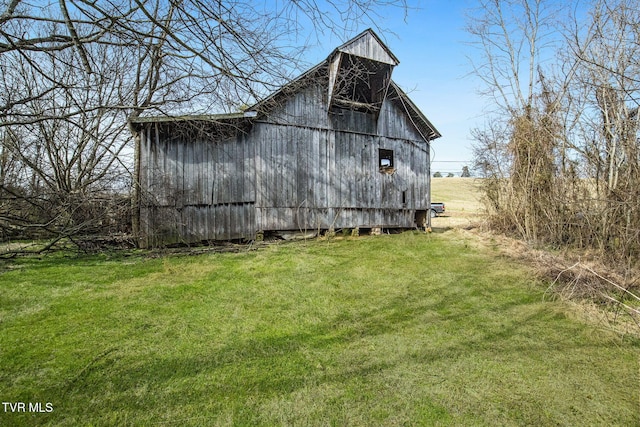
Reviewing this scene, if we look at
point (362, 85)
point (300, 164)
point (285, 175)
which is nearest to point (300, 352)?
point (285, 175)

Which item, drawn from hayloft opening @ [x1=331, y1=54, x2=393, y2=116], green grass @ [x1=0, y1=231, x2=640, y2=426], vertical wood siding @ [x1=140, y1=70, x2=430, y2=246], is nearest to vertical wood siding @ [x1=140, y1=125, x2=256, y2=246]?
vertical wood siding @ [x1=140, y1=70, x2=430, y2=246]

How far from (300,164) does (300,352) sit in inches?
282

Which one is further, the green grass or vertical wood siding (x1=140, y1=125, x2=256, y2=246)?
vertical wood siding (x1=140, y1=125, x2=256, y2=246)

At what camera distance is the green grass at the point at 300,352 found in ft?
8.30

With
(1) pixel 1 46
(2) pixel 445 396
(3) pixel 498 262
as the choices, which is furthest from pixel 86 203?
(3) pixel 498 262

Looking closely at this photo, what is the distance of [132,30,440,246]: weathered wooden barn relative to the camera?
8.68m

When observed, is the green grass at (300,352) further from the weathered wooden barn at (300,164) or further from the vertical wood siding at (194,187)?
the weathered wooden barn at (300,164)

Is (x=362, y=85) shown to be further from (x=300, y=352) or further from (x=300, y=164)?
(x=300, y=352)

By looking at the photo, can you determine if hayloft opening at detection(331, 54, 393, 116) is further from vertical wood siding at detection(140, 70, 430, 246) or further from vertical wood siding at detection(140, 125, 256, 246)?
vertical wood siding at detection(140, 125, 256, 246)

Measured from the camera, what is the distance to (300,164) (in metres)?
9.80

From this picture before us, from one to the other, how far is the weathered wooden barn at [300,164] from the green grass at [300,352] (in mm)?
2985

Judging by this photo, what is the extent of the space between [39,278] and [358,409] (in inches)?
256

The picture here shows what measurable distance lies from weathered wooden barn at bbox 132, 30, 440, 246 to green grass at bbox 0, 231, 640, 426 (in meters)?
2.98

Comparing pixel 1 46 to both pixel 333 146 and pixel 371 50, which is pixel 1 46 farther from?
pixel 371 50
